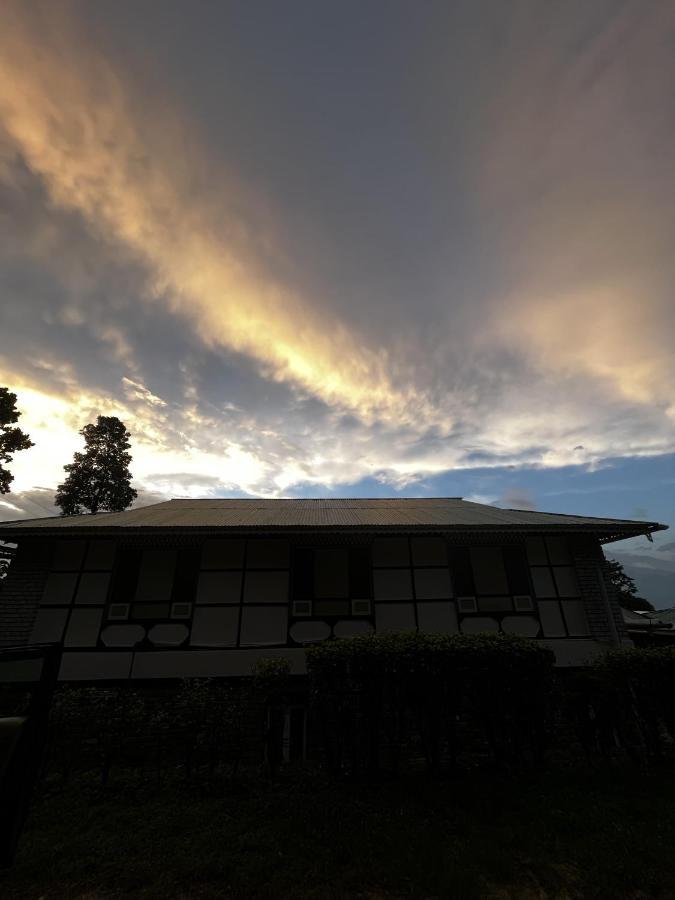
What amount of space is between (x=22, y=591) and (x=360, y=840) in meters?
10.2

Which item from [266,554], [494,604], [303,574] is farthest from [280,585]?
[494,604]

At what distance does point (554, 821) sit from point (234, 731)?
505cm

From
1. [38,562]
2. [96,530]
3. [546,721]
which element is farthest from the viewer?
[38,562]

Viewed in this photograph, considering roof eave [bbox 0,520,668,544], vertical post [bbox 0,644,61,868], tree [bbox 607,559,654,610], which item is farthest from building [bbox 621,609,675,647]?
vertical post [bbox 0,644,61,868]

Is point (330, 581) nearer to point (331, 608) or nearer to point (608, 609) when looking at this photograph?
point (331, 608)

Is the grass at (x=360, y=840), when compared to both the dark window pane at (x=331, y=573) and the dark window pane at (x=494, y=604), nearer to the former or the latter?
the dark window pane at (x=494, y=604)

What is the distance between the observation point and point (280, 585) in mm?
11141

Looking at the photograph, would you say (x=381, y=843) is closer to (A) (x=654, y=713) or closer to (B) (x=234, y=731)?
(B) (x=234, y=731)

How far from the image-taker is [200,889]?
4230mm

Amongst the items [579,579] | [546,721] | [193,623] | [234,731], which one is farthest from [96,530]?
[579,579]

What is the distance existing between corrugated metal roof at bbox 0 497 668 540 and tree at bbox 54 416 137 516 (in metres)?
13.6

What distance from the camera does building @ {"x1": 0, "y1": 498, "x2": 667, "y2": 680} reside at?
33.7ft

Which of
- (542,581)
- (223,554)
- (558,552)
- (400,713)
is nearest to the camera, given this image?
(400,713)

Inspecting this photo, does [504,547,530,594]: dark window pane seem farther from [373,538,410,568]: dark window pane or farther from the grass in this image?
the grass
